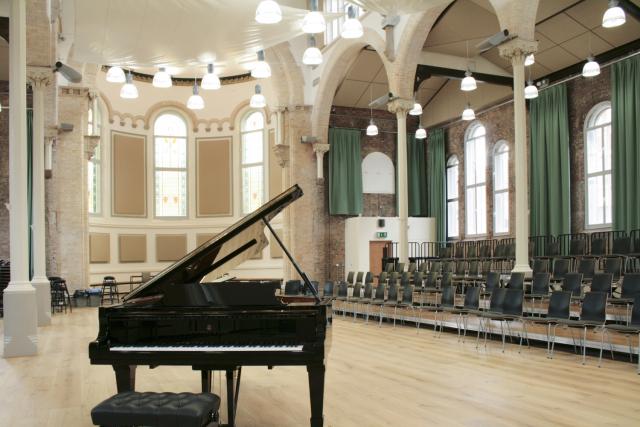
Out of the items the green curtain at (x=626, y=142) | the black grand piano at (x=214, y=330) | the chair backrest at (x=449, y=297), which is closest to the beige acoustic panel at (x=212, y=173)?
the green curtain at (x=626, y=142)

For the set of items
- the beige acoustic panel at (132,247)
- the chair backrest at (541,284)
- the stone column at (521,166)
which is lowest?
the chair backrest at (541,284)

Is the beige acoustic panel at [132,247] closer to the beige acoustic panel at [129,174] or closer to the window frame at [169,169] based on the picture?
the beige acoustic panel at [129,174]

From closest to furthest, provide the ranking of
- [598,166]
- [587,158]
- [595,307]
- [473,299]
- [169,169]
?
[595,307] → [473,299] → [598,166] → [587,158] → [169,169]

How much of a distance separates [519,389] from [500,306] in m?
2.77

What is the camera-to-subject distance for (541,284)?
9.28 metres

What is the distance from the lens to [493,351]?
7.64 meters

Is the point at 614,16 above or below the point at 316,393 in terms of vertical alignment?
above

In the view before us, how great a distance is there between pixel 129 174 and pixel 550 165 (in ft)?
44.9

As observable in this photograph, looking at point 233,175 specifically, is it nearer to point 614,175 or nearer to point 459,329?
point 614,175

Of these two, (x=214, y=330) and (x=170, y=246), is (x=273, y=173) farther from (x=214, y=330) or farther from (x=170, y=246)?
(x=214, y=330)

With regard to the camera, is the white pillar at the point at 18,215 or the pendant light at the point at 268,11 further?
the white pillar at the point at 18,215

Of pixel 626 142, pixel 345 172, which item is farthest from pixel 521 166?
pixel 345 172

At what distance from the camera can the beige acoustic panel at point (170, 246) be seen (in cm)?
2141

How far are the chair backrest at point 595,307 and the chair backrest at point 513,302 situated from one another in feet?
3.17
